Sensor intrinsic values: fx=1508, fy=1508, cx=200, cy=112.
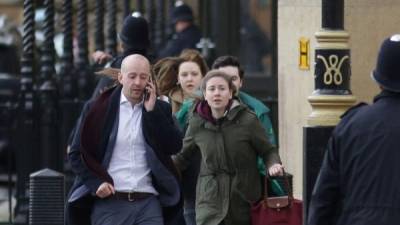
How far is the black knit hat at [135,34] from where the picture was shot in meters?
10.9

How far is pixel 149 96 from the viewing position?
937 centimetres

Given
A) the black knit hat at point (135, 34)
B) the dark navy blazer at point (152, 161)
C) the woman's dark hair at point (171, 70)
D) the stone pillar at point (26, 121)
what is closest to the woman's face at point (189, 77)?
the woman's dark hair at point (171, 70)

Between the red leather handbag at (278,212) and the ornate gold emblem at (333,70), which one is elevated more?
the ornate gold emblem at (333,70)

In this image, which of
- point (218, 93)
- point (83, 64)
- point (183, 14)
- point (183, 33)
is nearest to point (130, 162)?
point (218, 93)

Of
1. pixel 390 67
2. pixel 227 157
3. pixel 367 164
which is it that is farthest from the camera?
pixel 227 157

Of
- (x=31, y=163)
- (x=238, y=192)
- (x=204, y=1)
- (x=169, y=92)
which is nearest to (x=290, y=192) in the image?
(x=238, y=192)

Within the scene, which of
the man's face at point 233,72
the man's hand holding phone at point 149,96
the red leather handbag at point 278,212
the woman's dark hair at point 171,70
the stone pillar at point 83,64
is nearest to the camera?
the man's hand holding phone at point 149,96

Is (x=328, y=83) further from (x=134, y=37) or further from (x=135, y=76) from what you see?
(x=134, y=37)

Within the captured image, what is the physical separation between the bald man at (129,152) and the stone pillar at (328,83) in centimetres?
88

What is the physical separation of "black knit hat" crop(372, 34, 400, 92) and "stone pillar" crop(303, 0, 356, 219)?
1.49m

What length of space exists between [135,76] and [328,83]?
120 cm

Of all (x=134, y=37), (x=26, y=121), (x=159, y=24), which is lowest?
(x=26, y=121)

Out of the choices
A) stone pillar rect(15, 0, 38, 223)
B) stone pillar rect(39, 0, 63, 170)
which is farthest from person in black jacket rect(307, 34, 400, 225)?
stone pillar rect(39, 0, 63, 170)

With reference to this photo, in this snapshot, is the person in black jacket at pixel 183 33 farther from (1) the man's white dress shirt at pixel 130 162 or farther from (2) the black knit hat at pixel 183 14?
(1) the man's white dress shirt at pixel 130 162
